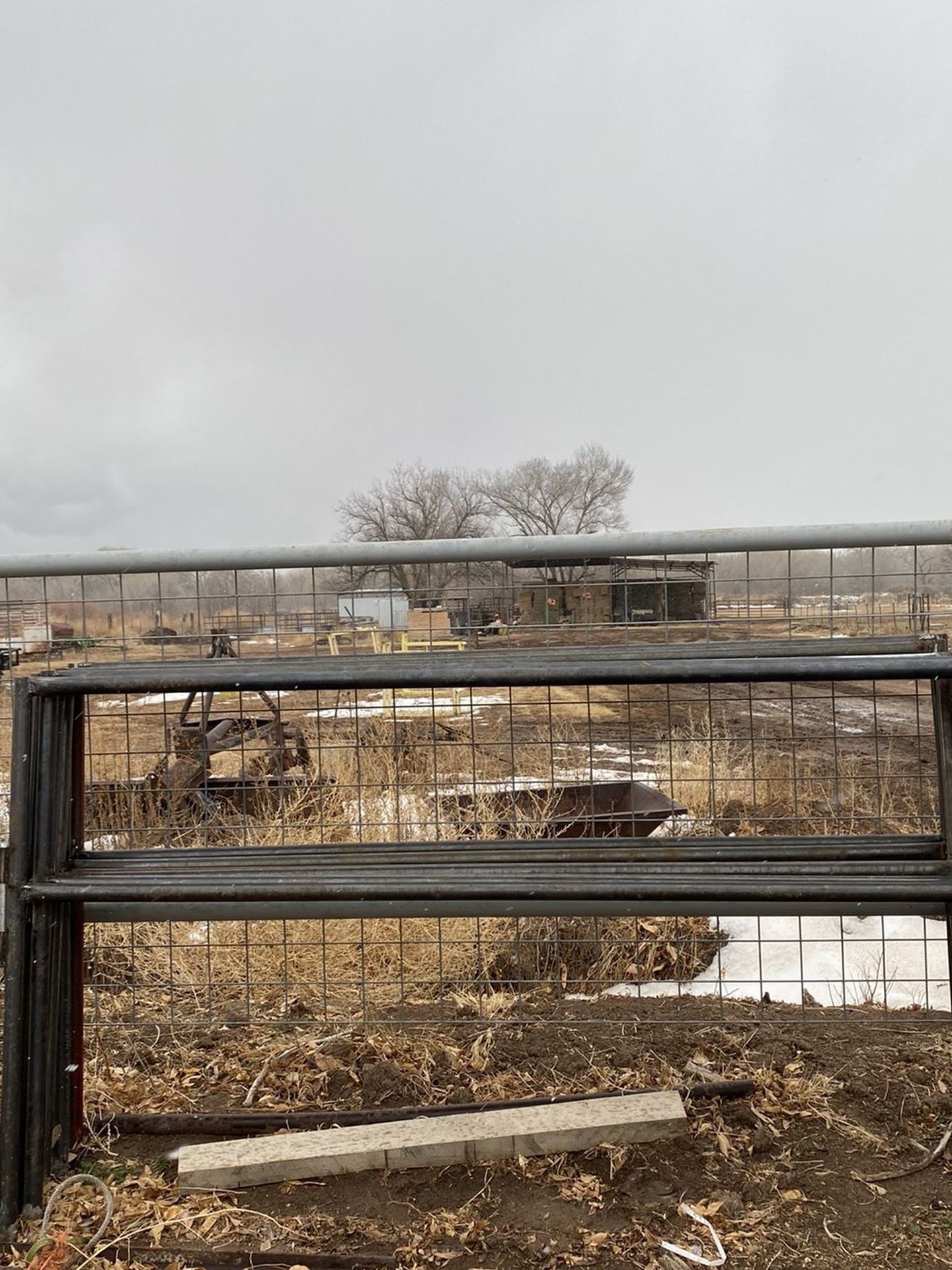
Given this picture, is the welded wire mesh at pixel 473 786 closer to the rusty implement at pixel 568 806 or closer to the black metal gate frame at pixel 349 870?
the rusty implement at pixel 568 806

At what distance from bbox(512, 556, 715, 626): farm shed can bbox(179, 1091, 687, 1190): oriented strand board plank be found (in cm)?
151

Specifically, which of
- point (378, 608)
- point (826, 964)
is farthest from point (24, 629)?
point (826, 964)

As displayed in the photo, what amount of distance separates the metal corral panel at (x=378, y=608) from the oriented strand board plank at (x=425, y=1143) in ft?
Result: 5.43

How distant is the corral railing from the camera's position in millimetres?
1914

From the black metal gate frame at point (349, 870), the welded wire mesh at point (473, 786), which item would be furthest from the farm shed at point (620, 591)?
the black metal gate frame at point (349, 870)

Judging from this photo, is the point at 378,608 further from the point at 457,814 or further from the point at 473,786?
the point at 457,814

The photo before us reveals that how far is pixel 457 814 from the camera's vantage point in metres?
4.19

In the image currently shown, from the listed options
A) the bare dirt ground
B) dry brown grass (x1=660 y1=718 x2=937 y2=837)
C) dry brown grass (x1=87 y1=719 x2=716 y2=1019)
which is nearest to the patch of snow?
dry brown grass (x1=87 y1=719 x2=716 y2=1019)

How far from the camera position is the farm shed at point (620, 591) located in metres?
2.90

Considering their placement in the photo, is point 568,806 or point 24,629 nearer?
point 24,629

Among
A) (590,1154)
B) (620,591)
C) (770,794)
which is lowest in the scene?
(590,1154)

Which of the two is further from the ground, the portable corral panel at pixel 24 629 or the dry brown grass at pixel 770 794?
the portable corral panel at pixel 24 629

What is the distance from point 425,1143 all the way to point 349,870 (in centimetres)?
75

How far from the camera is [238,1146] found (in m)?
2.12
